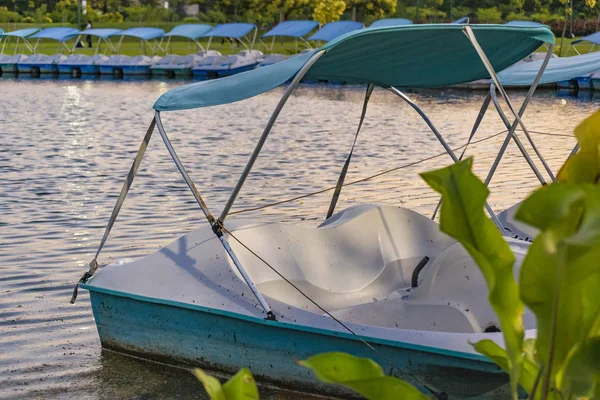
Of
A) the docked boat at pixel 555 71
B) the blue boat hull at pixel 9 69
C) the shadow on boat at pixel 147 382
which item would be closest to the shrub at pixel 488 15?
the blue boat hull at pixel 9 69

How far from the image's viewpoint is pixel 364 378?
2.00 m

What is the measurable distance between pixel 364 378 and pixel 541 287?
386 mm

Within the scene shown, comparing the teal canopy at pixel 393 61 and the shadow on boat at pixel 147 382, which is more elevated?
the teal canopy at pixel 393 61

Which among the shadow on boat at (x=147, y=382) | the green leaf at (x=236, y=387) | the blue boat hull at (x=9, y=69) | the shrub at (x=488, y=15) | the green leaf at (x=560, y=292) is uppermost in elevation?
the green leaf at (x=560, y=292)

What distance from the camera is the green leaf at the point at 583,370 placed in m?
1.84

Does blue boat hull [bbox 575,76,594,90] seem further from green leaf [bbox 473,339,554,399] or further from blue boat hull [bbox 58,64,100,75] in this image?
green leaf [bbox 473,339,554,399]

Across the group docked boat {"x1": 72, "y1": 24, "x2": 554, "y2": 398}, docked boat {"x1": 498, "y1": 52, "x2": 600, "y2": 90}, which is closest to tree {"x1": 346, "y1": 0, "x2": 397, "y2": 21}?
docked boat {"x1": 498, "y1": 52, "x2": 600, "y2": 90}

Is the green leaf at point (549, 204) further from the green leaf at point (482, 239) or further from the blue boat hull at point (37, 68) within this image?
the blue boat hull at point (37, 68)

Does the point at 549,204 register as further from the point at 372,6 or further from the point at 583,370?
the point at 372,6

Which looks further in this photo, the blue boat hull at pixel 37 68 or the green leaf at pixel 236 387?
the blue boat hull at pixel 37 68

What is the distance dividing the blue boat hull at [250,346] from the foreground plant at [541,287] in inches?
142

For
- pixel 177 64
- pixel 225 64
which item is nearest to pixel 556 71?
pixel 225 64

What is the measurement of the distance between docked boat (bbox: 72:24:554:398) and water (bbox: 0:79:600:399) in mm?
445

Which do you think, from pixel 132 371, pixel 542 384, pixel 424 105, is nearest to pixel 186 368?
pixel 132 371
